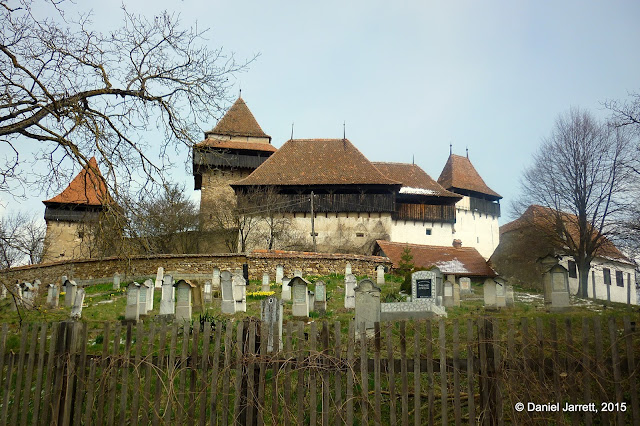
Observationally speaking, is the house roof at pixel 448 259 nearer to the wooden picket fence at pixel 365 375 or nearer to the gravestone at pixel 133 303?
the gravestone at pixel 133 303

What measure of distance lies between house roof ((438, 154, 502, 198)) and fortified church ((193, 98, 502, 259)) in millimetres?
1402

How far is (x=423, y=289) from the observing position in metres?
12.8

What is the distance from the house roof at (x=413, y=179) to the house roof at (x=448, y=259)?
7359 millimetres

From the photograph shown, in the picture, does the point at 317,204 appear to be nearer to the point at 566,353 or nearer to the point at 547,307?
the point at 547,307

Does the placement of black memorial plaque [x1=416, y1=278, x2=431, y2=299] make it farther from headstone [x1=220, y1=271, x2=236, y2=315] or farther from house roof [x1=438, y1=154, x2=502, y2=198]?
house roof [x1=438, y1=154, x2=502, y2=198]

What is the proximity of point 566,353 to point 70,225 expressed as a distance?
1577 inches

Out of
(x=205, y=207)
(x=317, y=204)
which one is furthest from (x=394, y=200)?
(x=205, y=207)

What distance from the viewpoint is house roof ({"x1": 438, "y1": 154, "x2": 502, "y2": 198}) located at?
1545 inches

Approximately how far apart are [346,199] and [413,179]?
247 inches

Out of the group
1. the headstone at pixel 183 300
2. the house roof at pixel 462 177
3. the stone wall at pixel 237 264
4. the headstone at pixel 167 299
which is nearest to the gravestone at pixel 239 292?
the headstone at pixel 167 299

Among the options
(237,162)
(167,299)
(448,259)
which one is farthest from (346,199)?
(167,299)

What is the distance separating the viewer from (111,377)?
14.3 feet

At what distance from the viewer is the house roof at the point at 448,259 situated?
23.1m

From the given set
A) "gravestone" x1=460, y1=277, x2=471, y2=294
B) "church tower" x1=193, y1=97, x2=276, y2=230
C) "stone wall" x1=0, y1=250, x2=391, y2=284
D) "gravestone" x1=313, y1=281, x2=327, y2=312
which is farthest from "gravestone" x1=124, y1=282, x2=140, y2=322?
"church tower" x1=193, y1=97, x2=276, y2=230
